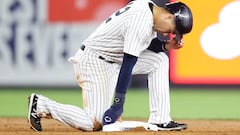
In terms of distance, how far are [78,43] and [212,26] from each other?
1.10 meters

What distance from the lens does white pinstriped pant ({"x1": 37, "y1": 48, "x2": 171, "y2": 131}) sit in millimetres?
4301

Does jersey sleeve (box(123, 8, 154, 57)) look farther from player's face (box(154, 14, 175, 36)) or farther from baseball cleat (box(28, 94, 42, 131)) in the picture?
baseball cleat (box(28, 94, 42, 131))

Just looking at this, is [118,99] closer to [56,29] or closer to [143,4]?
[143,4]

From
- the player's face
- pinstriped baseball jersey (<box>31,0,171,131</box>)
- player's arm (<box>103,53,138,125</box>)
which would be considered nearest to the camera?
player's arm (<box>103,53,138,125</box>)

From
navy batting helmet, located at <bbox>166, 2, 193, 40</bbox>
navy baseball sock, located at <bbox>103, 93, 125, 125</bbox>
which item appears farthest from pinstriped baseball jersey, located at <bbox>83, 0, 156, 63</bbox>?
navy baseball sock, located at <bbox>103, 93, 125, 125</bbox>

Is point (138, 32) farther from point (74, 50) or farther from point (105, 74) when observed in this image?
point (74, 50)

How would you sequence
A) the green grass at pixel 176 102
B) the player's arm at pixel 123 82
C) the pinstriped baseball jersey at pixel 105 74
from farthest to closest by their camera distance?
the green grass at pixel 176 102 → the pinstriped baseball jersey at pixel 105 74 → the player's arm at pixel 123 82

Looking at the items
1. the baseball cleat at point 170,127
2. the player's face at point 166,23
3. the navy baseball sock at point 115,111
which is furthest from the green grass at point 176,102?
the player's face at point 166,23

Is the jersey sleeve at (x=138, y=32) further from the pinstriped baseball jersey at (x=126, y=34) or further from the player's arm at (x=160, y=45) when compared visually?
the player's arm at (x=160, y=45)

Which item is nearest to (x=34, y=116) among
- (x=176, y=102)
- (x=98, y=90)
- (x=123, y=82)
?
(x=98, y=90)

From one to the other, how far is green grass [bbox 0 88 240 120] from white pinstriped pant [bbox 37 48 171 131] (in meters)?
1.58

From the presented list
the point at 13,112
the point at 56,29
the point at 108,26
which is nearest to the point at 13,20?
the point at 56,29

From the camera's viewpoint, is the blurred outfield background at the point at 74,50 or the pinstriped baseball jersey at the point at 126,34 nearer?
the pinstriped baseball jersey at the point at 126,34

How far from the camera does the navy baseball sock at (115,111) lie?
408cm
